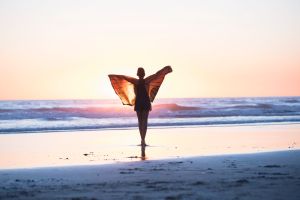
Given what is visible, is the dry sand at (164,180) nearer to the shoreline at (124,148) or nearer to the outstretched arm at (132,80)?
the shoreline at (124,148)

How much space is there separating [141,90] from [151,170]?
4.36 m

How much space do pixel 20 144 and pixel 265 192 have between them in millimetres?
9494

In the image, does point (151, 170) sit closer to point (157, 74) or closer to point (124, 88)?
point (157, 74)

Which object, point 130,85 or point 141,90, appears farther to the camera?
point 130,85

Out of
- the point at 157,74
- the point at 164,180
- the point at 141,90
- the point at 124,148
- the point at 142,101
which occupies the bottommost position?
the point at 164,180

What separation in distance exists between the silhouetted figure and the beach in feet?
2.82

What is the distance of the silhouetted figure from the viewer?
12.1 meters

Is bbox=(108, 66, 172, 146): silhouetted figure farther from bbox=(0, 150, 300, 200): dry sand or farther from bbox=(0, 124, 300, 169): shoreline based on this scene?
bbox=(0, 150, 300, 200): dry sand

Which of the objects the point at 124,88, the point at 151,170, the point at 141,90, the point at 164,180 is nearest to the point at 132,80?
the point at 141,90

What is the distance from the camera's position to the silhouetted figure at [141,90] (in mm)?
12125

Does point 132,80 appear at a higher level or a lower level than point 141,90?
higher

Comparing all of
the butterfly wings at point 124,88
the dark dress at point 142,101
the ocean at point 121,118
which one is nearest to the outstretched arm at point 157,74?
the dark dress at point 142,101

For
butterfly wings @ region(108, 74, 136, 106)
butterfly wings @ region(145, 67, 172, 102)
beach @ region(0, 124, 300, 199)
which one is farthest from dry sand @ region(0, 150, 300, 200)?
butterfly wings @ region(108, 74, 136, 106)

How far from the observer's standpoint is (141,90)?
484 inches
